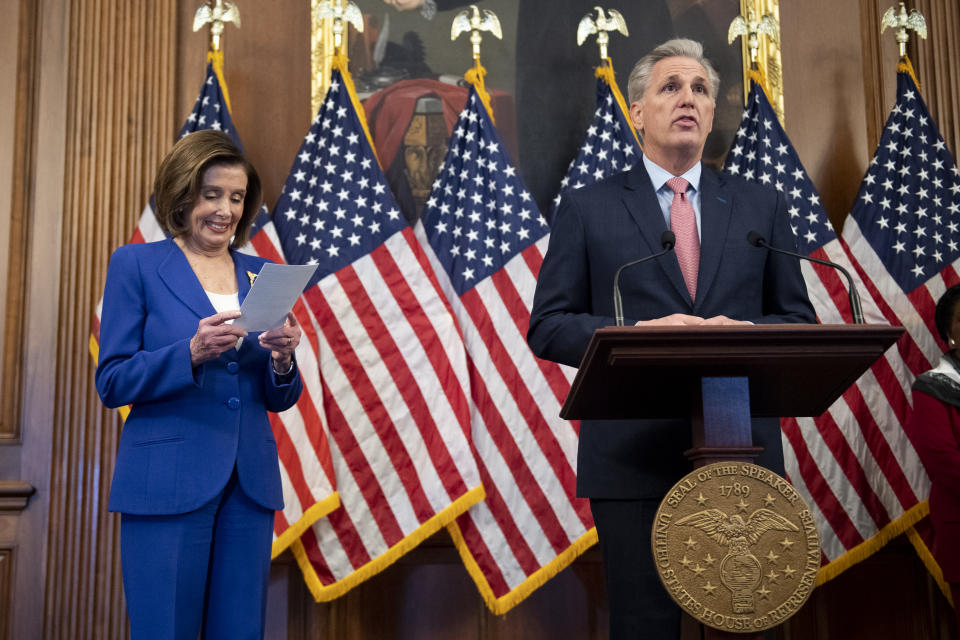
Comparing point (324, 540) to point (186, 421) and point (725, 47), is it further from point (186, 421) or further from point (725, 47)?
point (725, 47)

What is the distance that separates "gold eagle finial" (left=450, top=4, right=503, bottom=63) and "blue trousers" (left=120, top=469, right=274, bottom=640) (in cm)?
274

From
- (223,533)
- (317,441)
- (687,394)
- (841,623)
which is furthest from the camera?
(841,623)

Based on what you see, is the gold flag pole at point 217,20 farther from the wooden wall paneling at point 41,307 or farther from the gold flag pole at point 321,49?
the wooden wall paneling at point 41,307

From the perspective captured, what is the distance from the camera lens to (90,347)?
4.17m

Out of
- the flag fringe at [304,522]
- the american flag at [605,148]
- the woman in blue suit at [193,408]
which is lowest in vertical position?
the flag fringe at [304,522]

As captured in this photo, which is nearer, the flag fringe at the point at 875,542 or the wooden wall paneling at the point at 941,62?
the flag fringe at the point at 875,542

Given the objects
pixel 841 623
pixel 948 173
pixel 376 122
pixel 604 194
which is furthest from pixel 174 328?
pixel 948 173

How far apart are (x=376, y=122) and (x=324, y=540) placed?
194 centimetres

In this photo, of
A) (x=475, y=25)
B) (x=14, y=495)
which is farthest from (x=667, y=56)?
(x=14, y=495)

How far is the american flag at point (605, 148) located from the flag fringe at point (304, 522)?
1.65 metres

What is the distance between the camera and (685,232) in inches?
95.7

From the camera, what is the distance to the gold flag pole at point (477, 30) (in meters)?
4.50

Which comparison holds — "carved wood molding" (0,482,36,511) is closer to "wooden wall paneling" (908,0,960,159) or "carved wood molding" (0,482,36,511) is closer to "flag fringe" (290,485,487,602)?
"flag fringe" (290,485,487,602)

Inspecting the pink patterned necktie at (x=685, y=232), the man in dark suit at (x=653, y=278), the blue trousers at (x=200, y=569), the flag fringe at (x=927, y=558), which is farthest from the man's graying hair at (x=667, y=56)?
the flag fringe at (x=927, y=558)
